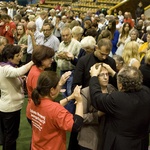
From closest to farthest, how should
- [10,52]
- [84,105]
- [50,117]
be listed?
1. [50,117]
2. [84,105]
3. [10,52]

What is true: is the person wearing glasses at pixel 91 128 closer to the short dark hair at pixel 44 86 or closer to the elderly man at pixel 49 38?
the short dark hair at pixel 44 86

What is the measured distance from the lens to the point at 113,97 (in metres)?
2.10

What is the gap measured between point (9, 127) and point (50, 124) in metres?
1.08

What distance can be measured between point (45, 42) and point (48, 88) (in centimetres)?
293

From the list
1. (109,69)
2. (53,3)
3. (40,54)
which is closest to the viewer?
(109,69)

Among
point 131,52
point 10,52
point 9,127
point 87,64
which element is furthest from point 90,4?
point 9,127

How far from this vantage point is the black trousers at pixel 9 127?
117 inches

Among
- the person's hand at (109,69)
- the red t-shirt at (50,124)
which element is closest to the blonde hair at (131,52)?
the person's hand at (109,69)

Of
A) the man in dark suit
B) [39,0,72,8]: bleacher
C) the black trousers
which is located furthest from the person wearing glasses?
[39,0,72,8]: bleacher

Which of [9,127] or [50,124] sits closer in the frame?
[50,124]

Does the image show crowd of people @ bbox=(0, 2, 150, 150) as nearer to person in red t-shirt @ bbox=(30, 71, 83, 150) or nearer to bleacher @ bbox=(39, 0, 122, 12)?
person in red t-shirt @ bbox=(30, 71, 83, 150)

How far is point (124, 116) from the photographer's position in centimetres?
211

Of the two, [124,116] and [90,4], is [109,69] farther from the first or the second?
[90,4]

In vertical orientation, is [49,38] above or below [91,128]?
above
